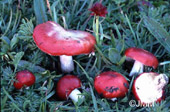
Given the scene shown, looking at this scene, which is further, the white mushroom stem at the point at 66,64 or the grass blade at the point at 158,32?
the grass blade at the point at 158,32

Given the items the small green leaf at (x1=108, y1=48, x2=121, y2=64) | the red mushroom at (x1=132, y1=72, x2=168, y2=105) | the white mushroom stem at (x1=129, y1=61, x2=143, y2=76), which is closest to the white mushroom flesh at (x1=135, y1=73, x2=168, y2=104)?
the red mushroom at (x1=132, y1=72, x2=168, y2=105)

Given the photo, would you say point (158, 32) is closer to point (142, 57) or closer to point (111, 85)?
point (142, 57)

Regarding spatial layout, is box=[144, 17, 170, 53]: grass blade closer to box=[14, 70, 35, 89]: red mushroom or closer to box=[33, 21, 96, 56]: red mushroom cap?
box=[33, 21, 96, 56]: red mushroom cap

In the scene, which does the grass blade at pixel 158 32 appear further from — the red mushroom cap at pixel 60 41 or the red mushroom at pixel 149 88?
the red mushroom cap at pixel 60 41

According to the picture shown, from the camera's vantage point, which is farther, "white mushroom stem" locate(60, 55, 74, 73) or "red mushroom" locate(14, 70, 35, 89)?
"white mushroom stem" locate(60, 55, 74, 73)

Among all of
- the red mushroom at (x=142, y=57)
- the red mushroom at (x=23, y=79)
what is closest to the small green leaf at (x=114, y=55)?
→ the red mushroom at (x=142, y=57)

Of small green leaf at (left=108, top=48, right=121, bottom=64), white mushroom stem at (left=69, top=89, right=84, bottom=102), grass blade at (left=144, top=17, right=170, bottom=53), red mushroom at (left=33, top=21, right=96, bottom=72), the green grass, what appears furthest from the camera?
grass blade at (left=144, top=17, right=170, bottom=53)
